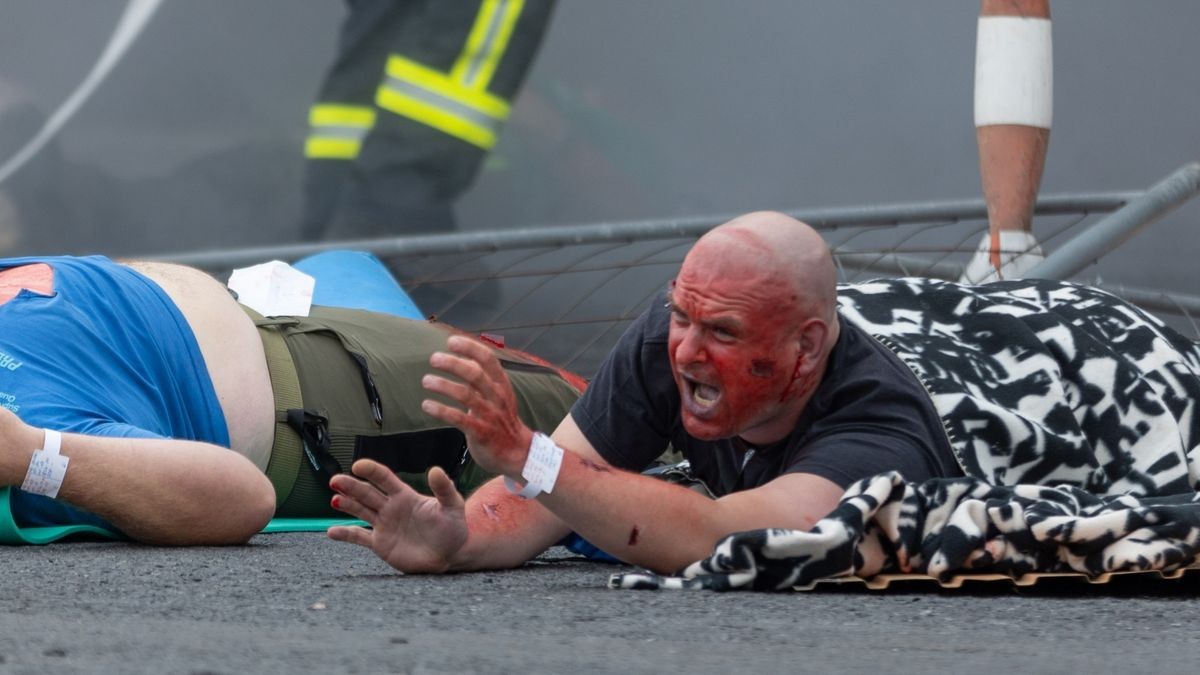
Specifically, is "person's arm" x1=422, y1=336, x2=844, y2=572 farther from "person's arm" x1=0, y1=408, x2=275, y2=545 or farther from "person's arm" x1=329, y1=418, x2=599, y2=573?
"person's arm" x1=0, y1=408, x2=275, y2=545

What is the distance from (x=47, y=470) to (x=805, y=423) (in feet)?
2.88

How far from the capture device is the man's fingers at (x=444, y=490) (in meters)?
1.77

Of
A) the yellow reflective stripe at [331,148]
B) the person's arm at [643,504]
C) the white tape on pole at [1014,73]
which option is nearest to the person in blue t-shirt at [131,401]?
the person's arm at [643,504]

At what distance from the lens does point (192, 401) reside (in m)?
2.39

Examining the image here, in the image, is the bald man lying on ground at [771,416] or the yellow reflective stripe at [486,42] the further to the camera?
the yellow reflective stripe at [486,42]

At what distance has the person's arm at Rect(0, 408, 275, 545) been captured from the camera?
2.08 metres

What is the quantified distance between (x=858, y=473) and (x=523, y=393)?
105 centimetres

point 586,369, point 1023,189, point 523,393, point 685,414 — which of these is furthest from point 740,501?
point 586,369

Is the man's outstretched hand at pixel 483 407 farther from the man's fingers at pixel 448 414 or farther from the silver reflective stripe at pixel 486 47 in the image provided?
the silver reflective stripe at pixel 486 47

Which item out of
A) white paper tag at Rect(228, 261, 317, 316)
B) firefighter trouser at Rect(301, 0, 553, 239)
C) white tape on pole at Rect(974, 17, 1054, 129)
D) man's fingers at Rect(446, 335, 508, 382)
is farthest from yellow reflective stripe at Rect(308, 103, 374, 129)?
man's fingers at Rect(446, 335, 508, 382)

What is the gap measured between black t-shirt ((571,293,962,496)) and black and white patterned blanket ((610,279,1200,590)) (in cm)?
6

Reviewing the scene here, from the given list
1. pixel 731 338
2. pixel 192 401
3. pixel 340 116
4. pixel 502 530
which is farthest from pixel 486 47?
pixel 731 338

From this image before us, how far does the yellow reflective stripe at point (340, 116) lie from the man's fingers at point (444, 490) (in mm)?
2142

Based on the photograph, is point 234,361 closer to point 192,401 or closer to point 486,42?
point 192,401
